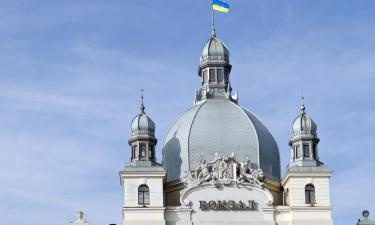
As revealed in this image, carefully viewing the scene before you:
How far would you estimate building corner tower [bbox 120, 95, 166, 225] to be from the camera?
10412 centimetres

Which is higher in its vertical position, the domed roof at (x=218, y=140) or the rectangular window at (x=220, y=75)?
the rectangular window at (x=220, y=75)

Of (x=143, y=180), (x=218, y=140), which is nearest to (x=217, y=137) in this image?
(x=218, y=140)

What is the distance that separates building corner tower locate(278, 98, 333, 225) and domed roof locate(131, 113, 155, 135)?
1183cm

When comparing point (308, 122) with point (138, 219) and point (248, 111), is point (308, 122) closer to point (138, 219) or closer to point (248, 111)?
point (248, 111)

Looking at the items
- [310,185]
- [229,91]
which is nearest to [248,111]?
[229,91]

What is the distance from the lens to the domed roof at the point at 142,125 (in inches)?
4264

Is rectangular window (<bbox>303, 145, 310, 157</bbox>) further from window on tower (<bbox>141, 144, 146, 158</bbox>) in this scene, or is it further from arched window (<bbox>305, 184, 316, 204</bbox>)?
window on tower (<bbox>141, 144, 146, 158</bbox>)

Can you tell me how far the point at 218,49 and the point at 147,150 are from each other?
607 inches

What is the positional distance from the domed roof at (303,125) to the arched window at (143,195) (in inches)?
537

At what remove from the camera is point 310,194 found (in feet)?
349

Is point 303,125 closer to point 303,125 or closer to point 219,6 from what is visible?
point 303,125

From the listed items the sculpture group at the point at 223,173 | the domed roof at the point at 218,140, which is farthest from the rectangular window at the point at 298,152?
the sculpture group at the point at 223,173

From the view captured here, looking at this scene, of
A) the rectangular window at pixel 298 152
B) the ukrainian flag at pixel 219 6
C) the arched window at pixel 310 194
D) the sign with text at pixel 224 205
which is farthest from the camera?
the ukrainian flag at pixel 219 6

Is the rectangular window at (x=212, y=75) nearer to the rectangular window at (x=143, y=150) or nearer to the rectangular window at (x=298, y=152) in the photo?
the rectangular window at (x=298, y=152)
